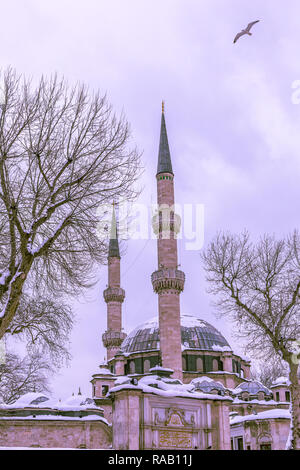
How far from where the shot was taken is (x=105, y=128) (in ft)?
41.7

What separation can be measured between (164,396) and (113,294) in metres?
25.0

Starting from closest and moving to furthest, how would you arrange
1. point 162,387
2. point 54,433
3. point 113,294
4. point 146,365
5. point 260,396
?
point 162,387 → point 54,433 → point 260,396 → point 146,365 → point 113,294

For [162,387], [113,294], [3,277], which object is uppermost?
[113,294]

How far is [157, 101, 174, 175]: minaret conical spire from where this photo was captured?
3247 centimetres

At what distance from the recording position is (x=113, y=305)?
1678 inches

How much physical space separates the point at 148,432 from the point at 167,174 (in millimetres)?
18164

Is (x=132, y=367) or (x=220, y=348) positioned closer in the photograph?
(x=132, y=367)

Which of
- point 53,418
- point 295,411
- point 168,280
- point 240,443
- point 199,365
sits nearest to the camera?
point 295,411

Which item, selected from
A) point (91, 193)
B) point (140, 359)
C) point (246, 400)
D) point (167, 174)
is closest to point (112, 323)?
point (140, 359)

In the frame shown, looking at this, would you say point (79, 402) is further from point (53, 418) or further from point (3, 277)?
point (3, 277)

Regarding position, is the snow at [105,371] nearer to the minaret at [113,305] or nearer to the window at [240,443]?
the minaret at [113,305]


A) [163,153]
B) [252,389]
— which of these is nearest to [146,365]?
[252,389]

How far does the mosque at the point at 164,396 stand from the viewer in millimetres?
17359

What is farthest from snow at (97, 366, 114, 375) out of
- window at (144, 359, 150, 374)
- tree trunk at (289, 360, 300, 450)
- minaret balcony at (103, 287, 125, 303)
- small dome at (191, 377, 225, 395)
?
tree trunk at (289, 360, 300, 450)
